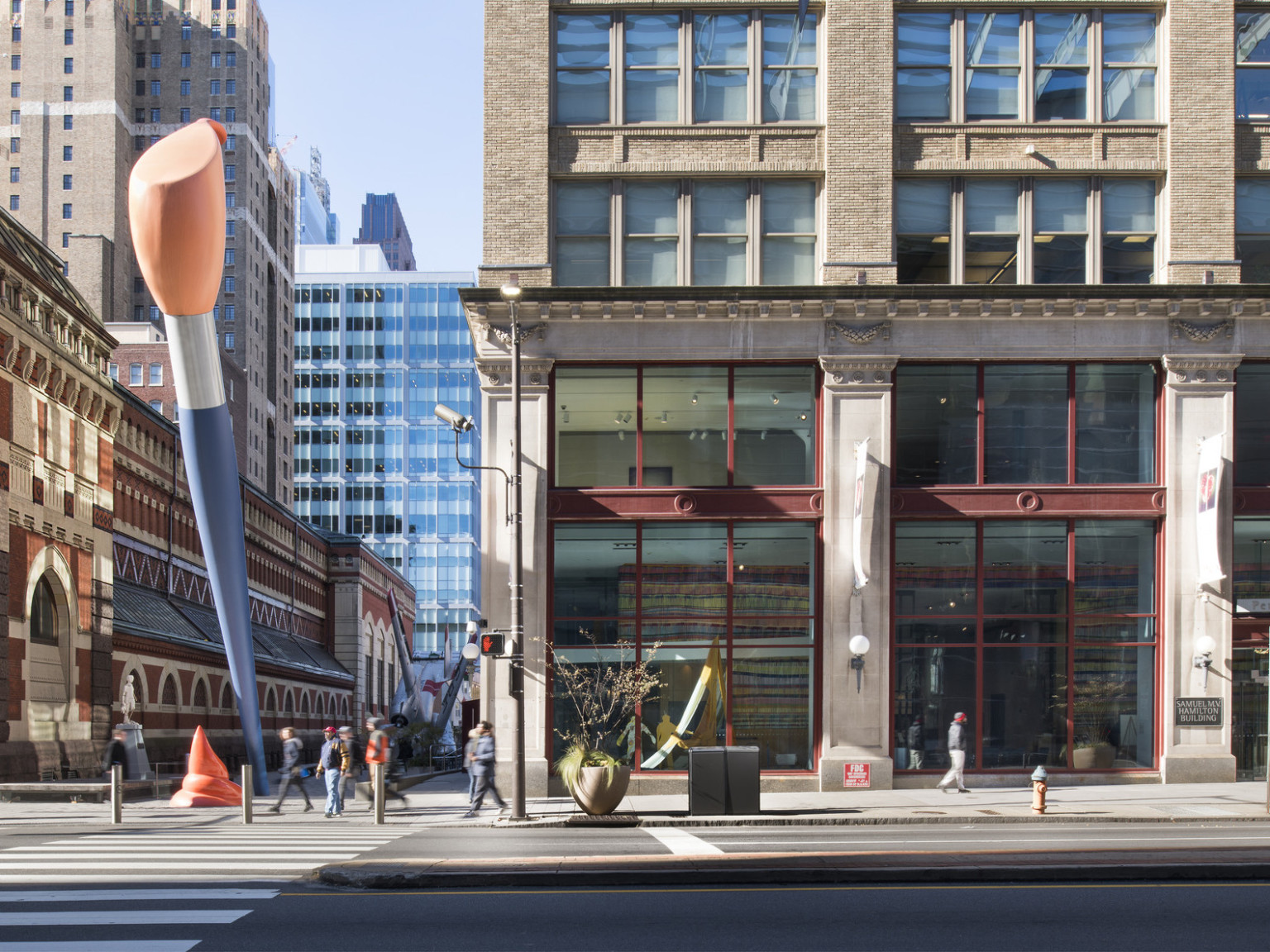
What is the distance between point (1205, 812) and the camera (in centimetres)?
2308

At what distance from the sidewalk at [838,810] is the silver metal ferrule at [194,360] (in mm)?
9380

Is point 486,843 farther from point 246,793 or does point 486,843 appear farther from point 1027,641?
point 1027,641

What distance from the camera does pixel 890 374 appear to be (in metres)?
28.9

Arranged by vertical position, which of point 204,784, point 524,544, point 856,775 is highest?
point 524,544

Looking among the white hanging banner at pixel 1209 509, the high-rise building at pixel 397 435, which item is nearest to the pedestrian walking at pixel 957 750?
the white hanging banner at pixel 1209 509

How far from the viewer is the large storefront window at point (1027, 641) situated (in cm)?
2850

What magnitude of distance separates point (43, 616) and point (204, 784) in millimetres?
10470

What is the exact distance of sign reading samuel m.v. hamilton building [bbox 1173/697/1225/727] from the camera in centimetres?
2825

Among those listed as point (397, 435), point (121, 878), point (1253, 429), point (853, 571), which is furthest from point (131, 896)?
point (397, 435)

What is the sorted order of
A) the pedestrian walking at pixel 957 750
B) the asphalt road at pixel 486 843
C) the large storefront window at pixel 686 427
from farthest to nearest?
the large storefront window at pixel 686 427, the pedestrian walking at pixel 957 750, the asphalt road at pixel 486 843

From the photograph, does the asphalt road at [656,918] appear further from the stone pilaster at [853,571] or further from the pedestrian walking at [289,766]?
the stone pilaster at [853,571]

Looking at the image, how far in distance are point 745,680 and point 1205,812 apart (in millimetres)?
9412

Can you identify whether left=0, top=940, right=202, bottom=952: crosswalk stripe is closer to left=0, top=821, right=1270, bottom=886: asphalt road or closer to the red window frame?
left=0, top=821, right=1270, bottom=886: asphalt road

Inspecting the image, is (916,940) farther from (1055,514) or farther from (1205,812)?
(1055,514)
